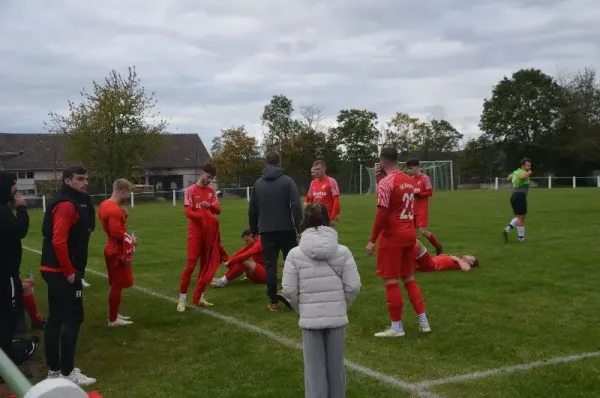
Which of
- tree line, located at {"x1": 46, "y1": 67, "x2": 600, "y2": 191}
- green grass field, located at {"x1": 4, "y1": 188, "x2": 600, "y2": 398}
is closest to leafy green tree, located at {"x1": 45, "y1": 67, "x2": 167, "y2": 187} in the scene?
tree line, located at {"x1": 46, "y1": 67, "x2": 600, "y2": 191}

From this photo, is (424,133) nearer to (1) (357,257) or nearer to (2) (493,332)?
(1) (357,257)

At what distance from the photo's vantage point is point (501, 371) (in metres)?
5.79

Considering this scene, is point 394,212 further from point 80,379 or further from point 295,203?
point 80,379

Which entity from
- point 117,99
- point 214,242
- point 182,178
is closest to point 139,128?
point 117,99

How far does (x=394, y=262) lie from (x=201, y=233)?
306cm

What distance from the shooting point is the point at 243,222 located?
24.8m

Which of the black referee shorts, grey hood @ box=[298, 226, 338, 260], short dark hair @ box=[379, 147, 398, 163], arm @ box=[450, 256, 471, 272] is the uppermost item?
short dark hair @ box=[379, 147, 398, 163]

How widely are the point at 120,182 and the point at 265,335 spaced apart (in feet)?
8.25

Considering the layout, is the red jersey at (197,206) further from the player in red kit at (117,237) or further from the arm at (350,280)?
the arm at (350,280)

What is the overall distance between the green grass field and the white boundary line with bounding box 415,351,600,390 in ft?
0.09

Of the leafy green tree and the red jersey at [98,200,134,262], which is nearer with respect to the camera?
the red jersey at [98,200,134,262]

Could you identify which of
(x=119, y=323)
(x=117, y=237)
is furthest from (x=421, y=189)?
(x=117, y=237)

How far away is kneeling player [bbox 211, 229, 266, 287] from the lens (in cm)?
1062

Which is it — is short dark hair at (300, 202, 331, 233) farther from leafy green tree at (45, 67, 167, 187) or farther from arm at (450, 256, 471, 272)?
leafy green tree at (45, 67, 167, 187)
